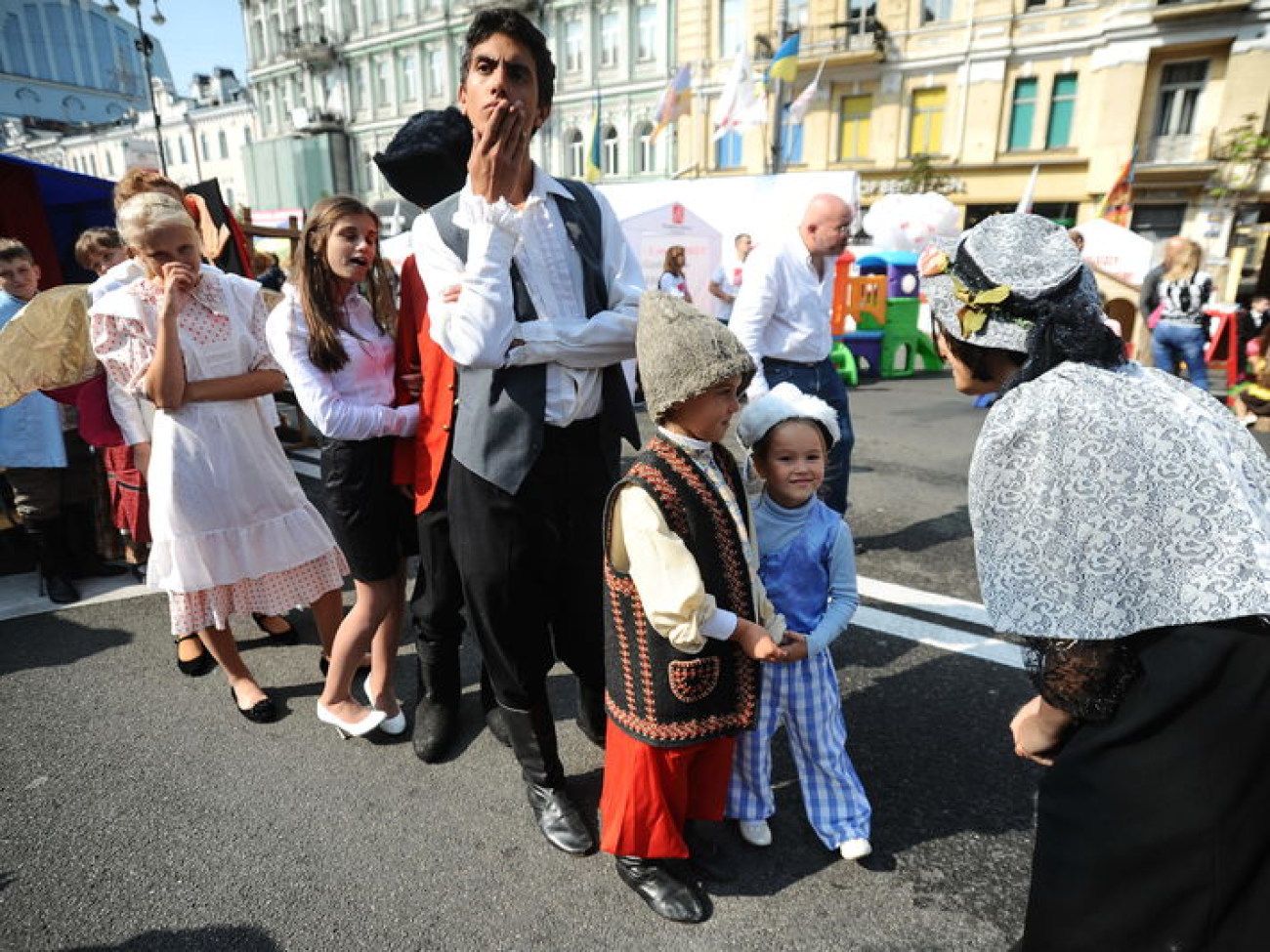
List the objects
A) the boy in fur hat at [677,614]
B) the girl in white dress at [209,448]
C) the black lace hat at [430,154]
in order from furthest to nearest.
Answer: the girl in white dress at [209,448]
the black lace hat at [430,154]
the boy in fur hat at [677,614]

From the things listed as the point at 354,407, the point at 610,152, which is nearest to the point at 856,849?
the point at 354,407

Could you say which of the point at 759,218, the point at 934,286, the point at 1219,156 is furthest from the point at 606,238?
the point at 1219,156

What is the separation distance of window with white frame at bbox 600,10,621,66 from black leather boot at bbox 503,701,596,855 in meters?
34.1

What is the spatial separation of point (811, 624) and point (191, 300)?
2.51 m

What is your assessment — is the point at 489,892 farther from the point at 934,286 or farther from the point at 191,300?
the point at 191,300

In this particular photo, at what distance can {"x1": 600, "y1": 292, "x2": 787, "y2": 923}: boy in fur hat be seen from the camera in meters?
1.80

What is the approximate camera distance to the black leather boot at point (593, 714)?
2.69 metres

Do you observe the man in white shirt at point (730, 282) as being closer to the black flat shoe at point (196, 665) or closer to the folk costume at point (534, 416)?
the black flat shoe at point (196, 665)

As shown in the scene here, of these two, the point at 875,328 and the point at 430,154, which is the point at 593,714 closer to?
the point at 430,154

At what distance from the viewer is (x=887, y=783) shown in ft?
8.16

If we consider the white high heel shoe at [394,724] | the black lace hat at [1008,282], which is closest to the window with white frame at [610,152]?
the white high heel shoe at [394,724]

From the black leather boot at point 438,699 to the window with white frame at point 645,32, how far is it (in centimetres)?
3260

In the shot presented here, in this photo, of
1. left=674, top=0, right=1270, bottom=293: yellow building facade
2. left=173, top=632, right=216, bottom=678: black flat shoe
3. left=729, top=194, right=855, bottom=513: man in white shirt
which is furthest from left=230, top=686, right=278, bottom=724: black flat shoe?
left=674, top=0, right=1270, bottom=293: yellow building facade

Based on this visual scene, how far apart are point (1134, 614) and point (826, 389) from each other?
2.91 metres
